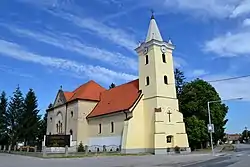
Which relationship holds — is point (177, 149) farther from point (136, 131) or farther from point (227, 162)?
point (227, 162)

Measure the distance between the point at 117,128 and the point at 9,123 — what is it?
108 ft

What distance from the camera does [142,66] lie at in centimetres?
4419

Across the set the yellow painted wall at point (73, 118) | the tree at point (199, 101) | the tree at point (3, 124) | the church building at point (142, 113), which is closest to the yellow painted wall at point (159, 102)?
the church building at point (142, 113)

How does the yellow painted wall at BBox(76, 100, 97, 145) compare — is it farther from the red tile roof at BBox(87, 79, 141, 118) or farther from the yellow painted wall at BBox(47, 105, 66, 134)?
the yellow painted wall at BBox(47, 105, 66, 134)


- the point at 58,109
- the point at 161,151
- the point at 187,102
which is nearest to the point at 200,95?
the point at 187,102

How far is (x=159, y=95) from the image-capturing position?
1580 inches

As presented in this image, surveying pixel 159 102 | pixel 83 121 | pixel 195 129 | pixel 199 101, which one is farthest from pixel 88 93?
pixel 195 129

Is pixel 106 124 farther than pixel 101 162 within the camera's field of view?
Yes

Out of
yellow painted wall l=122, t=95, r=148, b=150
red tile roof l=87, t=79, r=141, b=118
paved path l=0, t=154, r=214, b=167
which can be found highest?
red tile roof l=87, t=79, r=141, b=118

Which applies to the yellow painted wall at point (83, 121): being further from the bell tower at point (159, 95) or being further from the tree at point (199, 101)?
the tree at point (199, 101)

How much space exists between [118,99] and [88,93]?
838cm

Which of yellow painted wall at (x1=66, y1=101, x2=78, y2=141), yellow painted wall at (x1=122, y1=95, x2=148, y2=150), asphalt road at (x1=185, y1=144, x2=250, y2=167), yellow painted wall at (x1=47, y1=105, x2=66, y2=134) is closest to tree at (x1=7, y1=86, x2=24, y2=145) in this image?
yellow painted wall at (x1=47, y1=105, x2=66, y2=134)

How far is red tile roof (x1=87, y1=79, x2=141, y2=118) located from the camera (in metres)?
42.8

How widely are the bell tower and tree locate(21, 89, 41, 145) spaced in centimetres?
3244
